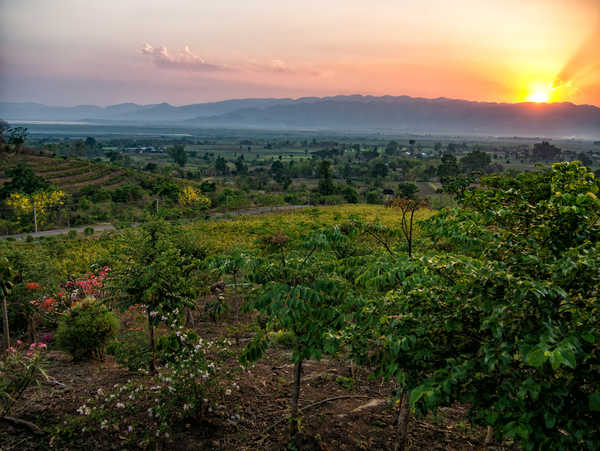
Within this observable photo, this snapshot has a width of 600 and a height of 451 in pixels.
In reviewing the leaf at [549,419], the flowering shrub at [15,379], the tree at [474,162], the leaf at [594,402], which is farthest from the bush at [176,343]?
the tree at [474,162]

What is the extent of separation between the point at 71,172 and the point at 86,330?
202 feet

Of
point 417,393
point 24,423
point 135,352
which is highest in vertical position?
point 417,393

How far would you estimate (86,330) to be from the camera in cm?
796

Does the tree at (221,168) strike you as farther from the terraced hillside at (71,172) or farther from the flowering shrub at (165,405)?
the flowering shrub at (165,405)

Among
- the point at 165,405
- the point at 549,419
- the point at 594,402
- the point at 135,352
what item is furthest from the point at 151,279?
the point at 594,402

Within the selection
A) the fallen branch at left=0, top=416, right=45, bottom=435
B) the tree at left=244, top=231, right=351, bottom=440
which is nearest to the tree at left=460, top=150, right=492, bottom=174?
the tree at left=244, top=231, right=351, bottom=440

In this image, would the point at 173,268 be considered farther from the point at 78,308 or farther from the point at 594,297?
the point at 594,297

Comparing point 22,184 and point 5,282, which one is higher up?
point 5,282

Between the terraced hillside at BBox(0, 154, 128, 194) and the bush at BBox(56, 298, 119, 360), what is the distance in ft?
162

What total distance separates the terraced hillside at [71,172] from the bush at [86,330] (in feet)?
162

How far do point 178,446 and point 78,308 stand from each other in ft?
14.8

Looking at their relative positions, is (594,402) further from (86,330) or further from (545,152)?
(545,152)

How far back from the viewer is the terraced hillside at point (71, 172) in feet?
177

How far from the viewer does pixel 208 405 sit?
614 cm
